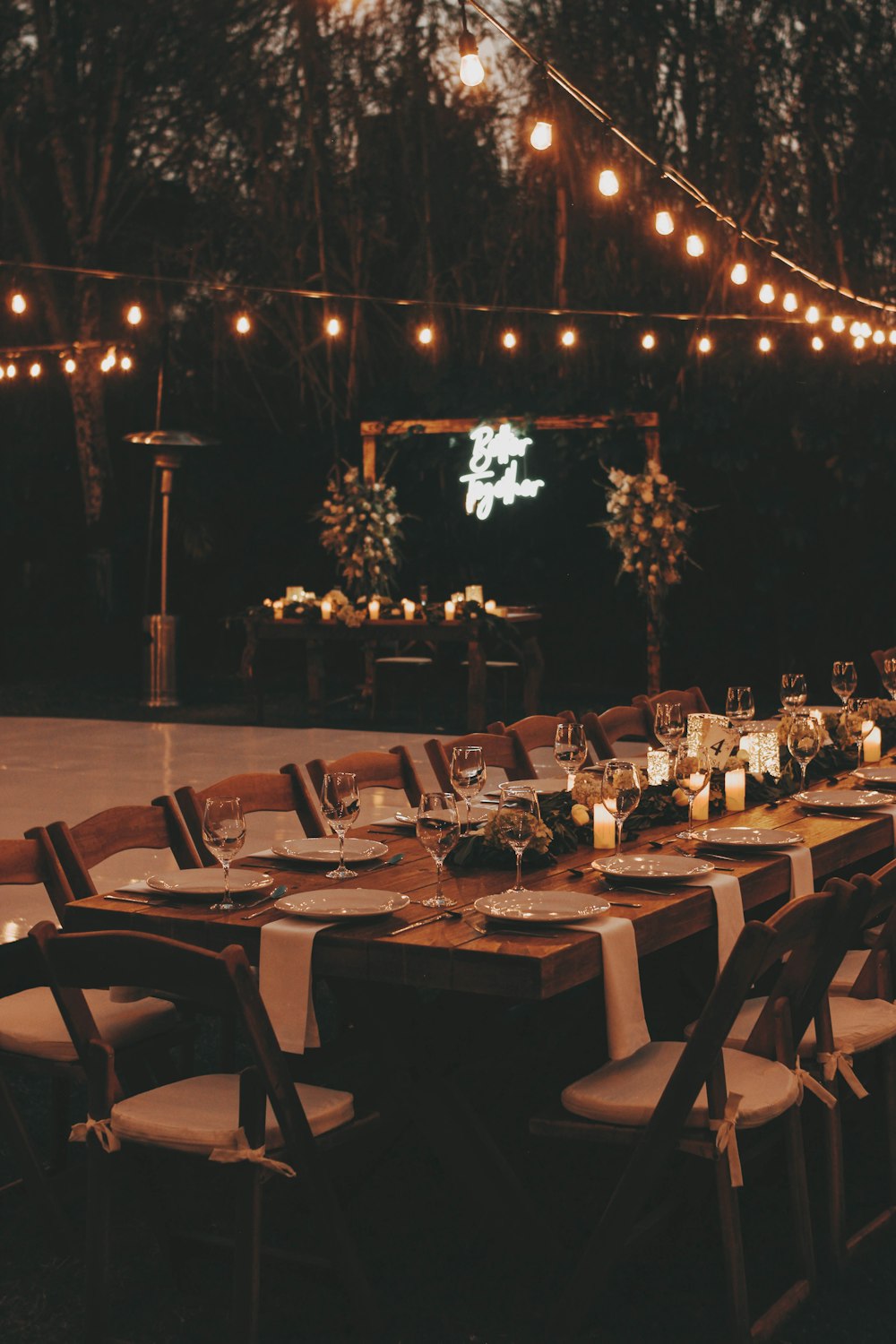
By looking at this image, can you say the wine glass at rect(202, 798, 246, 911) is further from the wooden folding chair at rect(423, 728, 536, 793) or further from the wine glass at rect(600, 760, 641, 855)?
the wooden folding chair at rect(423, 728, 536, 793)

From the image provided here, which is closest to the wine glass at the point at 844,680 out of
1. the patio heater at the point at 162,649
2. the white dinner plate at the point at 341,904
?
the white dinner plate at the point at 341,904

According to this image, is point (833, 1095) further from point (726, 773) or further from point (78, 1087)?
point (78, 1087)

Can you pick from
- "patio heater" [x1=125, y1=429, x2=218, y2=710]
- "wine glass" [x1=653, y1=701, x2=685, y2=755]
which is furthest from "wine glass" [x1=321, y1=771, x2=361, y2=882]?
"patio heater" [x1=125, y1=429, x2=218, y2=710]

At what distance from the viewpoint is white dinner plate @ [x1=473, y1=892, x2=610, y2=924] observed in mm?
2670

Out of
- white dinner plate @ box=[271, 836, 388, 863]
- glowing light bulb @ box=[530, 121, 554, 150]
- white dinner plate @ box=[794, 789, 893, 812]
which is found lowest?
white dinner plate @ box=[271, 836, 388, 863]

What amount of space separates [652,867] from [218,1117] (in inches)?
41.9

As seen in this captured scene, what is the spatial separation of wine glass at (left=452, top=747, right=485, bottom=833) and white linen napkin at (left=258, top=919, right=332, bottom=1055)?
60cm

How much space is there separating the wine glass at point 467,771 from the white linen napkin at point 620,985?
565mm

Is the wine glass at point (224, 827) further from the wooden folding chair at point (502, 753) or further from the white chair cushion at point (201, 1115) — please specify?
the wooden folding chair at point (502, 753)

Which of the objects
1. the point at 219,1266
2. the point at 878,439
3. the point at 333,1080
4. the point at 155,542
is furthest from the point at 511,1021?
the point at 155,542

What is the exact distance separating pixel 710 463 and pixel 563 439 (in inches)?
53.0

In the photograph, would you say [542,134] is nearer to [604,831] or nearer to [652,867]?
[604,831]

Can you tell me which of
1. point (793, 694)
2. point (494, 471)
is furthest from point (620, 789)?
point (494, 471)

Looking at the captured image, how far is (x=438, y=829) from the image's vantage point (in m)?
2.88
